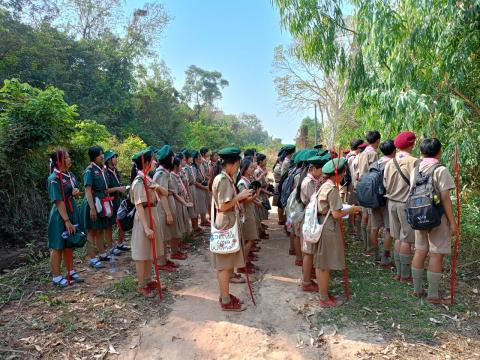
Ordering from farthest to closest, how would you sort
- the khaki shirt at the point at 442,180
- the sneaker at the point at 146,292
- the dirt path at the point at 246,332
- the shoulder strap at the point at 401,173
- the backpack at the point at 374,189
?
the backpack at the point at 374,189
the shoulder strap at the point at 401,173
the sneaker at the point at 146,292
the khaki shirt at the point at 442,180
the dirt path at the point at 246,332

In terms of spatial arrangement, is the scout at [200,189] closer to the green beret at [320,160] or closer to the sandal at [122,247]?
the sandal at [122,247]

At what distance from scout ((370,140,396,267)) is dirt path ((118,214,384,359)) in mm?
1547

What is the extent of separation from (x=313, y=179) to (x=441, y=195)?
4.75ft

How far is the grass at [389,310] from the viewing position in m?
3.56

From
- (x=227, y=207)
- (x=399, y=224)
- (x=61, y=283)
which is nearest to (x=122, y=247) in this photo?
(x=61, y=283)

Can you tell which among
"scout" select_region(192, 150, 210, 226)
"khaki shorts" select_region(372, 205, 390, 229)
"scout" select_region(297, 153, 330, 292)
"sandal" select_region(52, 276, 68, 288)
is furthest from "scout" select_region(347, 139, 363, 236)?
"sandal" select_region(52, 276, 68, 288)

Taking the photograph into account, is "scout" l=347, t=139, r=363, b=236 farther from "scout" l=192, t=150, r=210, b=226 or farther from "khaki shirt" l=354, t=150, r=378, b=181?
"scout" l=192, t=150, r=210, b=226

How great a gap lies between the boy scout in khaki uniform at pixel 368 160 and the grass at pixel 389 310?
116cm

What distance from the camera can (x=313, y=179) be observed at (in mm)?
4520

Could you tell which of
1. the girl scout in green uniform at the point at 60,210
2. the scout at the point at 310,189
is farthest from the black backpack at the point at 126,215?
the scout at the point at 310,189

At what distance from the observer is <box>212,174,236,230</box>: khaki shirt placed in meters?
3.76

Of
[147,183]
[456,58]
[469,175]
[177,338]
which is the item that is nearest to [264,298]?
[177,338]

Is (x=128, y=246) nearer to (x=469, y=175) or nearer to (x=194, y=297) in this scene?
(x=194, y=297)

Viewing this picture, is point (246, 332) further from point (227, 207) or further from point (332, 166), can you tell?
point (332, 166)
